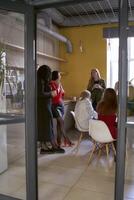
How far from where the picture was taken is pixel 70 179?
3.40 metres

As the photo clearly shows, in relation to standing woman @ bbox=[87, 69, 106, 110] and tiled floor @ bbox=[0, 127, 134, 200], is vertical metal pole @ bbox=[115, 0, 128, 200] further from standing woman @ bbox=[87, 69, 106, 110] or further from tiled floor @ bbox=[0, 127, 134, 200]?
standing woman @ bbox=[87, 69, 106, 110]

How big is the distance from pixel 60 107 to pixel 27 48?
253cm

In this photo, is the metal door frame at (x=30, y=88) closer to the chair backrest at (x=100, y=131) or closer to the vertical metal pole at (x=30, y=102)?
the vertical metal pole at (x=30, y=102)

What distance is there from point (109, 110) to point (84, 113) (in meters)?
0.50

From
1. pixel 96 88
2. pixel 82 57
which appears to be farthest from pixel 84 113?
pixel 82 57

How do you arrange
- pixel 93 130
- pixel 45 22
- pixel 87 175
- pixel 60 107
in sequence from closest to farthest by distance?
pixel 87 175, pixel 93 130, pixel 60 107, pixel 45 22

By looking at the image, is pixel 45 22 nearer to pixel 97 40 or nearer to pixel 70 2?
pixel 97 40

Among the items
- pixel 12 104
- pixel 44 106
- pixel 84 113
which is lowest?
pixel 84 113

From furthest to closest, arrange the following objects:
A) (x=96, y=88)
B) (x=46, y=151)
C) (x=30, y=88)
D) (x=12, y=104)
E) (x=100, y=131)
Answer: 1. (x=96, y=88)
2. (x=46, y=151)
3. (x=100, y=131)
4. (x=12, y=104)
5. (x=30, y=88)

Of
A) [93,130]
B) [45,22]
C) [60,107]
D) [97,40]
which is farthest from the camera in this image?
[97,40]

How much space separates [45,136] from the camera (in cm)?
439

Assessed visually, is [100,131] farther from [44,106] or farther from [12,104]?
[12,104]

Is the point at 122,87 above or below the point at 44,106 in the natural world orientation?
above

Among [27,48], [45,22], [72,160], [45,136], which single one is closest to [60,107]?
[45,136]
